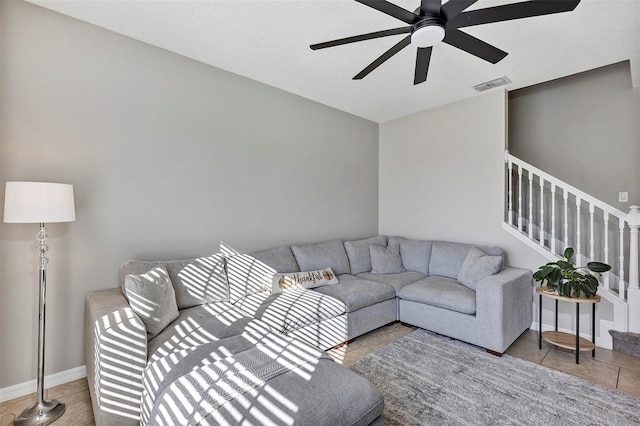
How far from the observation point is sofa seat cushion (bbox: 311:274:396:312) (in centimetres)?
289

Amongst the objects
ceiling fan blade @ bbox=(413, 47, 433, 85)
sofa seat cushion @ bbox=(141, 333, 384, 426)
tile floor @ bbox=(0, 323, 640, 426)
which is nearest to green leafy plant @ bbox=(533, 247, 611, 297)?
tile floor @ bbox=(0, 323, 640, 426)

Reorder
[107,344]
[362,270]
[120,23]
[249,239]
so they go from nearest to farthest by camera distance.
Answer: [107,344] < [120,23] < [249,239] < [362,270]

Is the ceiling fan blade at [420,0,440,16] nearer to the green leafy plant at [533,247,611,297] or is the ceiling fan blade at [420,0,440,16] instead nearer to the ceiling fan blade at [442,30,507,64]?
the ceiling fan blade at [442,30,507,64]

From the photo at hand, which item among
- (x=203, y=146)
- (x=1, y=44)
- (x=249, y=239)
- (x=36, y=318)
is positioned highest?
(x=1, y=44)

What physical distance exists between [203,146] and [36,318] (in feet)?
6.14

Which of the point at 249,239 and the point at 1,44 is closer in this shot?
the point at 1,44

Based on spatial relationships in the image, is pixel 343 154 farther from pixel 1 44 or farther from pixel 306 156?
pixel 1 44

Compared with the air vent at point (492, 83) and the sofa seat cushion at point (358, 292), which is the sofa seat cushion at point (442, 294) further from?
the air vent at point (492, 83)

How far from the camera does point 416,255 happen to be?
4008mm

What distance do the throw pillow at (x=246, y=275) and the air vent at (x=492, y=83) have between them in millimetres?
3203

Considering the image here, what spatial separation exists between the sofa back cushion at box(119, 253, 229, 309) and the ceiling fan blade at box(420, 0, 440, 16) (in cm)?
245

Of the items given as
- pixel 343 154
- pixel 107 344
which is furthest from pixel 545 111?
pixel 107 344

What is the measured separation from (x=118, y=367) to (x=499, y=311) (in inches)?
114

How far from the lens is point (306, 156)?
3.89 m
